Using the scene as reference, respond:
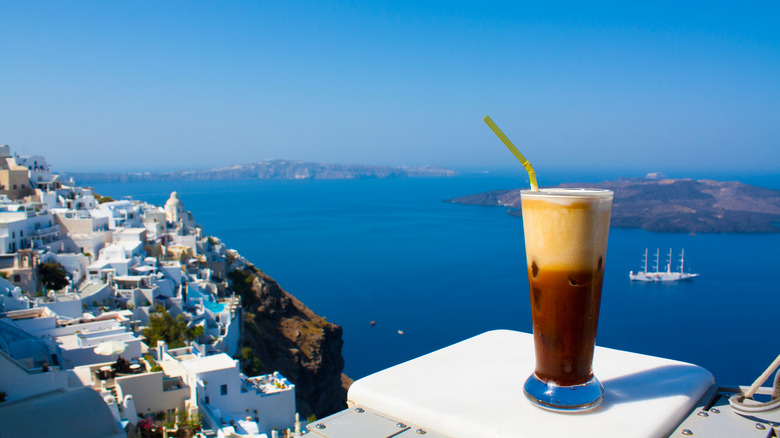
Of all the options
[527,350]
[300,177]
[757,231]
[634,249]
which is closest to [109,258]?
[527,350]

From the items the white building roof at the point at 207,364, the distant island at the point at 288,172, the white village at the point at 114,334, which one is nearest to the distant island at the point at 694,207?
the white village at the point at 114,334

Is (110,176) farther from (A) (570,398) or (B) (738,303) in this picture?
(A) (570,398)

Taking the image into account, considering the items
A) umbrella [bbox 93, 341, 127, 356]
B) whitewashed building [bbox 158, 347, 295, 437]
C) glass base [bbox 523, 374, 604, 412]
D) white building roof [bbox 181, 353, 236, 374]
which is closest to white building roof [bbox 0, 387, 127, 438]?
whitewashed building [bbox 158, 347, 295, 437]

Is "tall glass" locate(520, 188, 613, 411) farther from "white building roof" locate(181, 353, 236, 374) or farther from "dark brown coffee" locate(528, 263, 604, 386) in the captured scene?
"white building roof" locate(181, 353, 236, 374)

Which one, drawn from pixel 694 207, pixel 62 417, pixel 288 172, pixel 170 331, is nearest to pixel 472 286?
pixel 170 331

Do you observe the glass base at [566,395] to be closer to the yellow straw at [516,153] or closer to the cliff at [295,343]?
the yellow straw at [516,153]

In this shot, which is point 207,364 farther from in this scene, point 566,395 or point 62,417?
point 566,395
